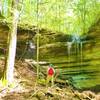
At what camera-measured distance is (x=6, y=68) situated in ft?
26.9

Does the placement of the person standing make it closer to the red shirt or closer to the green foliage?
the red shirt

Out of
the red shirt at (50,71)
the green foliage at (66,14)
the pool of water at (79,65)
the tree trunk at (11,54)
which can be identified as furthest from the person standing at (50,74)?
the green foliage at (66,14)

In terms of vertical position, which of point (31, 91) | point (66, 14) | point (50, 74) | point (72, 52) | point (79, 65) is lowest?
point (31, 91)

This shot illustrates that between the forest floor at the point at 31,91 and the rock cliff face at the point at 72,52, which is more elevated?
the rock cliff face at the point at 72,52

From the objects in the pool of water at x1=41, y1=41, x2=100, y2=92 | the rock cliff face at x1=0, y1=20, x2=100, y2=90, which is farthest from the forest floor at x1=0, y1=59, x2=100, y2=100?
the rock cliff face at x1=0, y1=20, x2=100, y2=90

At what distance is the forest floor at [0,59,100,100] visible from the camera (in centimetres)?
738

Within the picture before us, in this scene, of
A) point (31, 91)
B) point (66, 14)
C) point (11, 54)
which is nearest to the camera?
point (31, 91)

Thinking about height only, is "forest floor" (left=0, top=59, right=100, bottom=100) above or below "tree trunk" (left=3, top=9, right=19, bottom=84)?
below

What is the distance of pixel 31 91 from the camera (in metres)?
7.73

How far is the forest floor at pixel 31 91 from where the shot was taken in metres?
7.38

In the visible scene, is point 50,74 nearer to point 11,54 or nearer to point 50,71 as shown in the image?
point 50,71

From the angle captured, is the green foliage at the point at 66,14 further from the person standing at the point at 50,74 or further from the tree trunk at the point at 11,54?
the person standing at the point at 50,74

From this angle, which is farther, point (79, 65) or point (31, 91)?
point (79, 65)

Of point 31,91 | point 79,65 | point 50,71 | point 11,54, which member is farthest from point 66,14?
point 31,91
